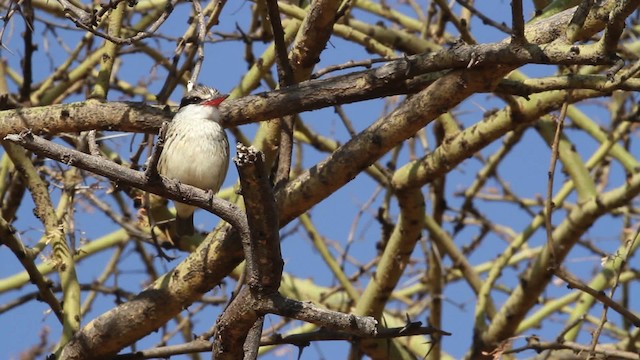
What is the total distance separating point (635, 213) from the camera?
7.98 m

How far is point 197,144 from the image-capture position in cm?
604

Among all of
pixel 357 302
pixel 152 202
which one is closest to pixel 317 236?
pixel 357 302

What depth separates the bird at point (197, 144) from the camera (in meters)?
6.03

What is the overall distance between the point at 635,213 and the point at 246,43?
304 centimetres

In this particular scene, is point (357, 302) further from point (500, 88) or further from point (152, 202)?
point (500, 88)

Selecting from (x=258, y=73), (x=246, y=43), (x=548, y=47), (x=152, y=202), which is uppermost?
(x=246, y=43)

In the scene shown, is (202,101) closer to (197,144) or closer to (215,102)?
(215,102)

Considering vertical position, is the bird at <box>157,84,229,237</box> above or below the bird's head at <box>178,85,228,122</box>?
below

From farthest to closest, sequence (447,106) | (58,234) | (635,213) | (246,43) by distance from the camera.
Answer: (635,213), (246,43), (58,234), (447,106)

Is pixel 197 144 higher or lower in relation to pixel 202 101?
lower

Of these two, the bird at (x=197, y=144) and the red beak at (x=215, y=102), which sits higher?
the red beak at (x=215, y=102)

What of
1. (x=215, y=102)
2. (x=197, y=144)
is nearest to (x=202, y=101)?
(x=215, y=102)

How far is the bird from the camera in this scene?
6027 mm

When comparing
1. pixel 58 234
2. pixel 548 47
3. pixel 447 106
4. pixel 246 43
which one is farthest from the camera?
pixel 246 43
